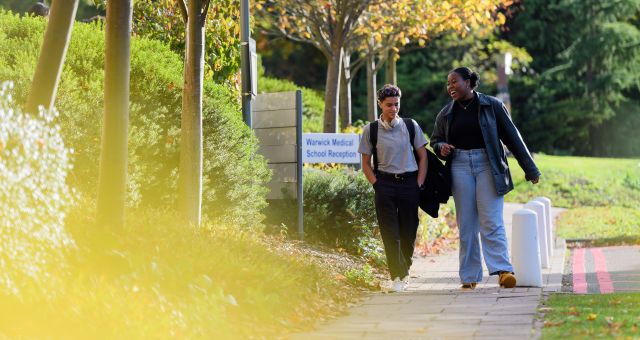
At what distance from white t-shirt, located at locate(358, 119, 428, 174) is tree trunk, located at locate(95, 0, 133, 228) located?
2209mm

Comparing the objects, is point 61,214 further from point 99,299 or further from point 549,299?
point 549,299

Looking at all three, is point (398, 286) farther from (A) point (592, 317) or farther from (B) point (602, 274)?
(B) point (602, 274)

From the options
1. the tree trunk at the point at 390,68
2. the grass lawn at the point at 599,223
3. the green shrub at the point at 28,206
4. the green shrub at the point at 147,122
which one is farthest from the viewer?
the tree trunk at the point at 390,68

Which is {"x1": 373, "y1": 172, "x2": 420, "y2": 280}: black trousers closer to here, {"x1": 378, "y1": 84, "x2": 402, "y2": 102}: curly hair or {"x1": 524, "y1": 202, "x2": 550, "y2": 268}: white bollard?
{"x1": 378, "y1": 84, "x2": 402, "y2": 102}: curly hair

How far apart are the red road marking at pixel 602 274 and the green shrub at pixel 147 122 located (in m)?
3.46

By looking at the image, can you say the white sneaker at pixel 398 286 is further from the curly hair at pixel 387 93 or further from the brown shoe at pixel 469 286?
the curly hair at pixel 387 93

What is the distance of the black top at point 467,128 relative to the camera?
18.9ft

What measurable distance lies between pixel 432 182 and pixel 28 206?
3.49m

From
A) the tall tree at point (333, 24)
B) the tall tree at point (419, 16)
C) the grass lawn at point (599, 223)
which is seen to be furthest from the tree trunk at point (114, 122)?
the grass lawn at point (599, 223)

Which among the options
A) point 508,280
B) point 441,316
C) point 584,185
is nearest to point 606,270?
point 508,280

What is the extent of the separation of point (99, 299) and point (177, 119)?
8.81 ft

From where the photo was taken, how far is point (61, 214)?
12.9 feet

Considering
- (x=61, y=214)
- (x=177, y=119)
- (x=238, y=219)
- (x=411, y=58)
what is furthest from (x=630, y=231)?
(x=411, y=58)

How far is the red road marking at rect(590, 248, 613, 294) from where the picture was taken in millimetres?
6153
